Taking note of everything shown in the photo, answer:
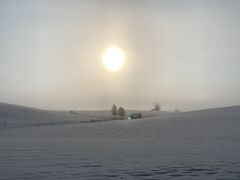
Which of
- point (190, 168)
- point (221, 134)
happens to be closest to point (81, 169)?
point (190, 168)

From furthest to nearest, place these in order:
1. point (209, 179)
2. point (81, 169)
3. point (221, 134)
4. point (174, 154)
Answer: point (221, 134), point (174, 154), point (81, 169), point (209, 179)

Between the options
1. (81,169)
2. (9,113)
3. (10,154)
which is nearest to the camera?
(81,169)

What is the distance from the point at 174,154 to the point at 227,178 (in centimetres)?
667

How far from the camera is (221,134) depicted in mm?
32781

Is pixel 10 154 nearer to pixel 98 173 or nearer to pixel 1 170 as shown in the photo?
pixel 1 170

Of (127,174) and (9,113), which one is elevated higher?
(9,113)

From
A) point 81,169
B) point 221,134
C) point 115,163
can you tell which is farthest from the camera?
point 221,134

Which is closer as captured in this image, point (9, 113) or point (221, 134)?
point (221, 134)

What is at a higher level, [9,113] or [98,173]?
[9,113]

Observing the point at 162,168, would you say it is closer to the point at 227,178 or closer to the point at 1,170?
the point at 227,178

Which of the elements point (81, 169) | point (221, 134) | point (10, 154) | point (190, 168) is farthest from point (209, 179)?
point (221, 134)

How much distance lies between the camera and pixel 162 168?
536 inches

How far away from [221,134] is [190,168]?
65.1ft

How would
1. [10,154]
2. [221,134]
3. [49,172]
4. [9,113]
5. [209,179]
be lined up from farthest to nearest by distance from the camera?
[9,113], [221,134], [10,154], [49,172], [209,179]
